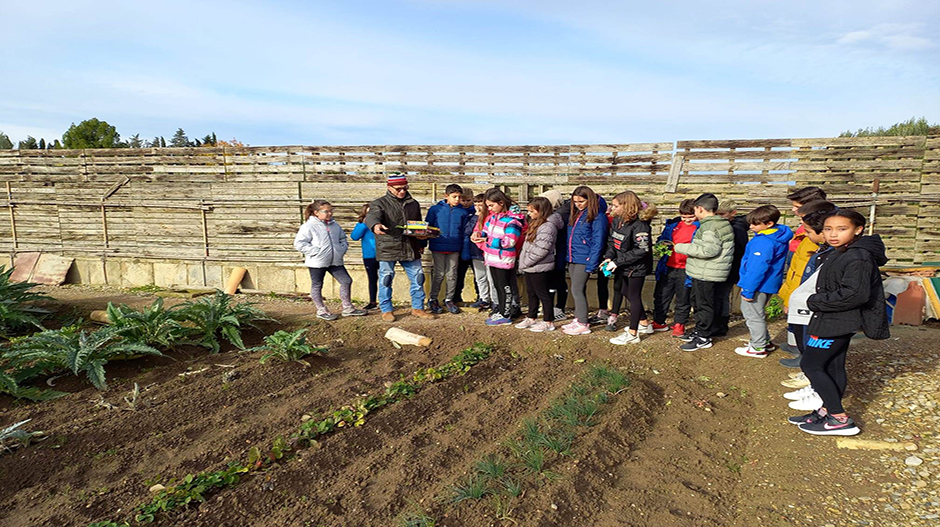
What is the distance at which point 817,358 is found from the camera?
3.85m

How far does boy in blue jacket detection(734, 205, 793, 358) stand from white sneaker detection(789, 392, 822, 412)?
1330 millimetres

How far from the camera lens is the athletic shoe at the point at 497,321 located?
6844 mm

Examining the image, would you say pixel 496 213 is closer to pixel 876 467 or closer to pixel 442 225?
pixel 442 225

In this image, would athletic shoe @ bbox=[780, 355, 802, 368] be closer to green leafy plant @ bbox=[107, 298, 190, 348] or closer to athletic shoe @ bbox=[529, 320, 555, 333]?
athletic shoe @ bbox=[529, 320, 555, 333]

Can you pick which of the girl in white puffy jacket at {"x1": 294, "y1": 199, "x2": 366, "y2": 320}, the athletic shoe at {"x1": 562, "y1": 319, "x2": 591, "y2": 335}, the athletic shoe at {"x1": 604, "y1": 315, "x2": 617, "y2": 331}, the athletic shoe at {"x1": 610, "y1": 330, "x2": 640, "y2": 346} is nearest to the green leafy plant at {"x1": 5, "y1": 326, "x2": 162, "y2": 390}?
the girl in white puffy jacket at {"x1": 294, "y1": 199, "x2": 366, "y2": 320}

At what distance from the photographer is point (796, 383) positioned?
4.75 m

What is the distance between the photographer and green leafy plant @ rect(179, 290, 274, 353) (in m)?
5.75

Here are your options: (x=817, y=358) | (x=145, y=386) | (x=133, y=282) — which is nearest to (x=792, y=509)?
(x=817, y=358)

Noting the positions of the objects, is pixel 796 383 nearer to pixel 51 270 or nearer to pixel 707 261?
pixel 707 261

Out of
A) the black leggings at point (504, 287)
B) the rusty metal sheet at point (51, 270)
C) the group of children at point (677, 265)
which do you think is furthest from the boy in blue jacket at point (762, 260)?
the rusty metal sheet at point (51, 270)

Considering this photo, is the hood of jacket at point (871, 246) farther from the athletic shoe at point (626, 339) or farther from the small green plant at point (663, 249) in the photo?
the athletic shoe at point (626, 339)

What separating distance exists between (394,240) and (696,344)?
3.81 metres

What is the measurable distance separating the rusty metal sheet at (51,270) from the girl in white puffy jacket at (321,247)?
731 centimetres

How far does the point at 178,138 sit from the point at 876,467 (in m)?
46.6
